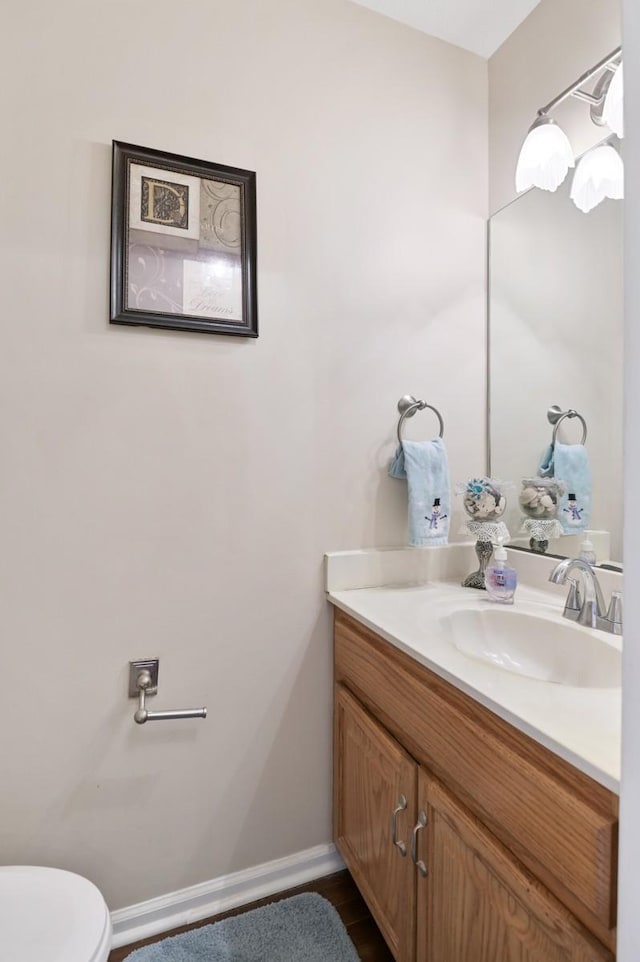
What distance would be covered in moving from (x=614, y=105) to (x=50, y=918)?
2.09 meters

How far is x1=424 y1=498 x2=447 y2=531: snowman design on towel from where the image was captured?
1.40 meters

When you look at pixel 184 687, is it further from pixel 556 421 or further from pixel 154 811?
pixel 556 421

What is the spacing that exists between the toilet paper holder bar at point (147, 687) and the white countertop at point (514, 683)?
1.53 ft

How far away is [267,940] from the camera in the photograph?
1199mm

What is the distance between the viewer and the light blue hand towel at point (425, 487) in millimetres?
1396

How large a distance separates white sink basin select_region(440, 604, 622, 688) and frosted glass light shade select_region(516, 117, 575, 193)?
116cm

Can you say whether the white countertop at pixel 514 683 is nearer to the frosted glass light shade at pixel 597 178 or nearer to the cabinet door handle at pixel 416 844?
the cabinet door handle at pixel 416 844

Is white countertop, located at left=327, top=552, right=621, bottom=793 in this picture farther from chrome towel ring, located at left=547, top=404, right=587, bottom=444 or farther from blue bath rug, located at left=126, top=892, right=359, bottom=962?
blue bath rug, located at left=126, top=892, right=359, bottom=962

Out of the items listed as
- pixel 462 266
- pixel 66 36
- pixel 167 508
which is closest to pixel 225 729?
pixel 167 508

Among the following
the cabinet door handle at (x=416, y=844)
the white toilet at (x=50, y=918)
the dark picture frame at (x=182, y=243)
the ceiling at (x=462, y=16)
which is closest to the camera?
the white toilet at (x=50, y=918)

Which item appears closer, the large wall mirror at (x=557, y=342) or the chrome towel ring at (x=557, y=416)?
the large wall mirror at (x=557, y=342)

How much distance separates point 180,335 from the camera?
1.24m

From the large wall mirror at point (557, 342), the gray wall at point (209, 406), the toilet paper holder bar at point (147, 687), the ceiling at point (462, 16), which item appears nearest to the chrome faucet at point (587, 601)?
the large wall mirror at point (557, 342)

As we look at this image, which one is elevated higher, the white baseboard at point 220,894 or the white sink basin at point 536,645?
the white sink basin at point 536,645
